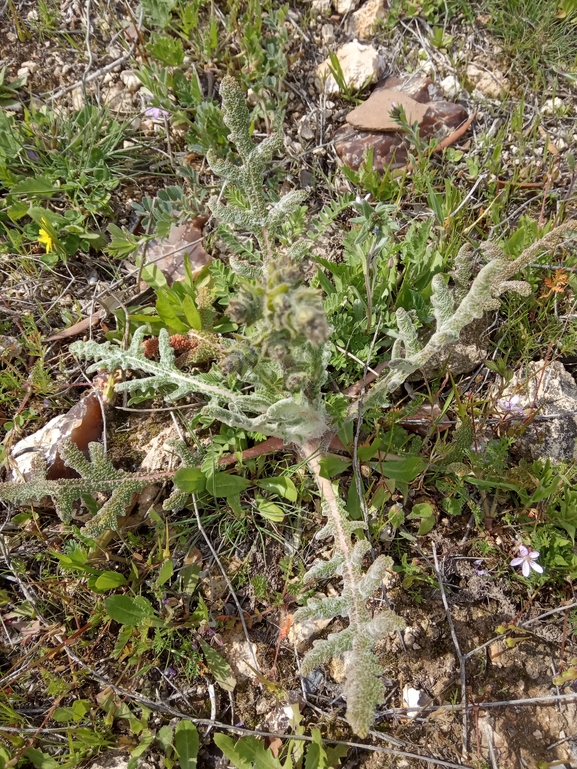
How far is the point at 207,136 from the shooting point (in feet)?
10.3

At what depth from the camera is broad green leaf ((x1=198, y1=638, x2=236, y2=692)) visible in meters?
2.41

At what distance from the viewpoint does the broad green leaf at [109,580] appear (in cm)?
245

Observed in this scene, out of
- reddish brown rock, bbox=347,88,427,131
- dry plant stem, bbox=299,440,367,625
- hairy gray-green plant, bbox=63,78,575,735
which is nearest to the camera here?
hairy gray-green plant, bbox=63,78,575,735

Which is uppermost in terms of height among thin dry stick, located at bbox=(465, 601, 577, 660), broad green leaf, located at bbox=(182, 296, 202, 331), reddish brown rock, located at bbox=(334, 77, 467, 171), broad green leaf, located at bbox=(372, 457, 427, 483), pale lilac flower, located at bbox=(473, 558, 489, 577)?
reddish brown rock, located at bbox=(334, 77, 467, 171)

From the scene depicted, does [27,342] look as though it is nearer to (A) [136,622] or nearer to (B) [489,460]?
(A) [136,622]

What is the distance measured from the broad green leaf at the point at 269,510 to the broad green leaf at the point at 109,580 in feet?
2.31

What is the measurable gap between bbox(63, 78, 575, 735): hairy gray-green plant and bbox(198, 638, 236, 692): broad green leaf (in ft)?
2.14

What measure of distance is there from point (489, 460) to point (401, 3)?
2894 mm

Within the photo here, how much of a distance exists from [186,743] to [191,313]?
75.2 inches

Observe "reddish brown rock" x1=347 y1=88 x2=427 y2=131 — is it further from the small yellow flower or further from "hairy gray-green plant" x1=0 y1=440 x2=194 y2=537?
"hairy gray-green plant" x1=0 y1=440 x2=194 y2=537

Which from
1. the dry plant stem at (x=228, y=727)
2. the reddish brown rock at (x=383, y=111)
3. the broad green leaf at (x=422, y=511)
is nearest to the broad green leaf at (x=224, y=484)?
the broad green leaf at (x=422, y=511)

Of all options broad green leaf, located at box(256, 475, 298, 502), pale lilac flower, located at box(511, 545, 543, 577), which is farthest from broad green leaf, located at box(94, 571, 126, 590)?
pale lilac flower, located at box(511, 545, 543, 577)

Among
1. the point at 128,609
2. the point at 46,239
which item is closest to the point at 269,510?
the point at 128,609

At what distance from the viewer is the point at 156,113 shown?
10.8 ft
